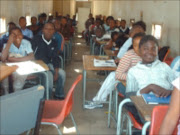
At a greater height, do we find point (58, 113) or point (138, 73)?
point (138, 73)

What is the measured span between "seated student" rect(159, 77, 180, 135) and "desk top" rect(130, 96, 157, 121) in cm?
31

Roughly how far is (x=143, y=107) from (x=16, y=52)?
Answer: 236 centimetres

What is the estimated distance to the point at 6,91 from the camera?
315 centimetres

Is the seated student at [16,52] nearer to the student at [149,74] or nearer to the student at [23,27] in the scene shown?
the student at [149,74]

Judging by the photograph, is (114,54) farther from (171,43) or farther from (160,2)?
(160,2)

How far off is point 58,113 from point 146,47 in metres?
1.10

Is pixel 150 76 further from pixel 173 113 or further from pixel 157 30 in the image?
pixel 157 30

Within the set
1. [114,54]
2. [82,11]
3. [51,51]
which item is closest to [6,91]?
[51,51]

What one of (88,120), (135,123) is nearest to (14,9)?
(88,120)

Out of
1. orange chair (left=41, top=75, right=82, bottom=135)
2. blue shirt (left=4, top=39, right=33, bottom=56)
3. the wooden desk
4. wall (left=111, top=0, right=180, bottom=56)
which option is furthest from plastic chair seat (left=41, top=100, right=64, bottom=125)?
wall (left=111, top=0, right=180, bottom=56)

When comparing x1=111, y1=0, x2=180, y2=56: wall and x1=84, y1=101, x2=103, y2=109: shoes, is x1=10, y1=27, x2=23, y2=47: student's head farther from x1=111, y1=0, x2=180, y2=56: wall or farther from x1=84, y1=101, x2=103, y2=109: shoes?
x1=111, y1=0, x2=180, y2=56: wall

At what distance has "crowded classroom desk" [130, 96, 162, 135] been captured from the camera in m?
1.63

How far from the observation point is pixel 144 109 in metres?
1.72

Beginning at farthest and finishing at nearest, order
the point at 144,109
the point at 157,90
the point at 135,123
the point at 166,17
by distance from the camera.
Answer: the point at 166,17
the point at 135,123
the point at 157,90
the point at 144,109
